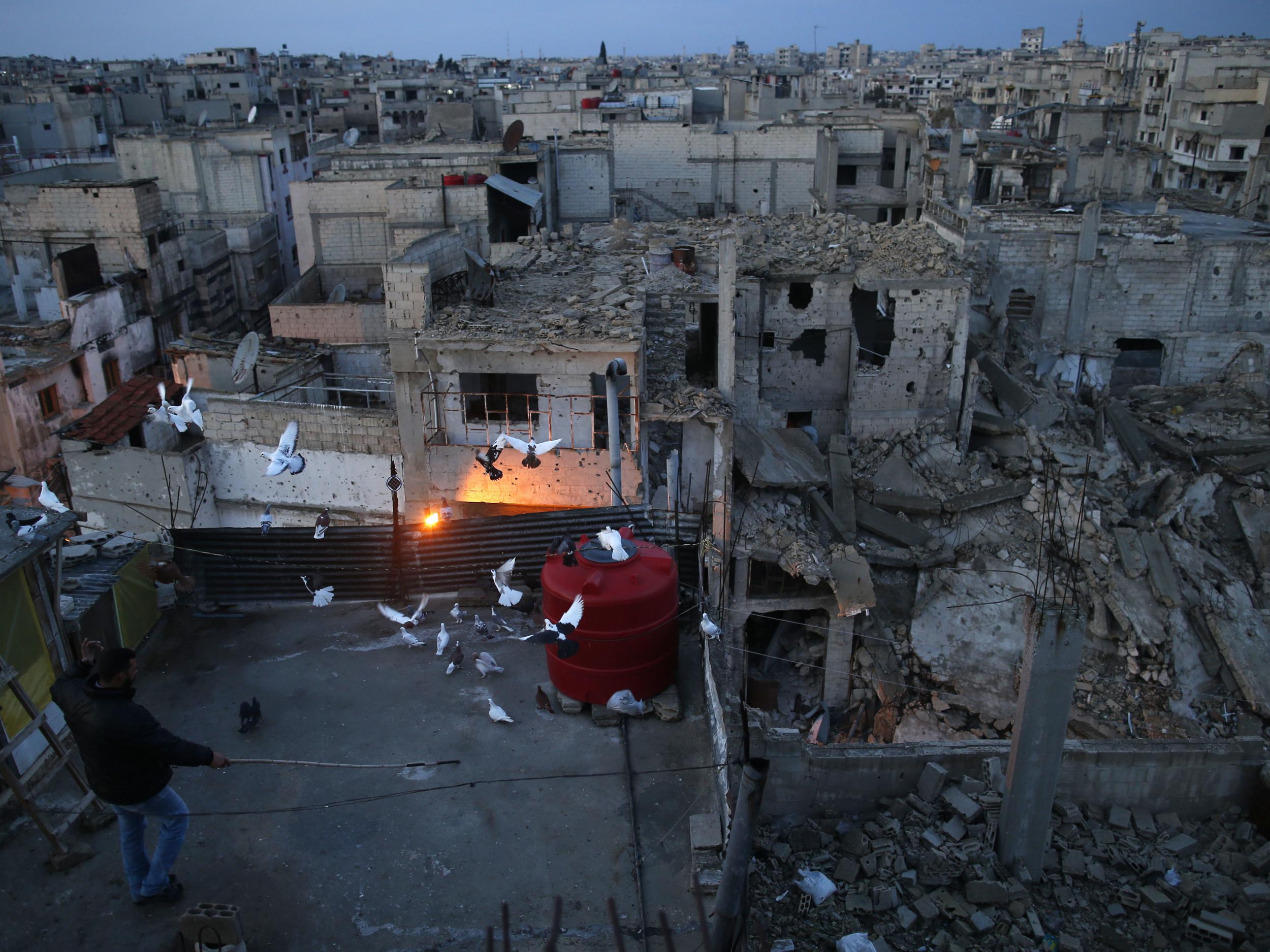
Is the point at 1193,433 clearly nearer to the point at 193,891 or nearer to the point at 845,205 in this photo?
the point at 845,205

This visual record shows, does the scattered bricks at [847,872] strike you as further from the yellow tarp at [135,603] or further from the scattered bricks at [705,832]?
the yellow tarp at [135,603]

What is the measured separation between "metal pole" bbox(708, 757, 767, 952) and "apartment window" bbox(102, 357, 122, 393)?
844 inches


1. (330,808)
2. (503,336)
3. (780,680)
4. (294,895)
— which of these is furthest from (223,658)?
(780,680)

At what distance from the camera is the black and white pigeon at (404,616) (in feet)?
29.3

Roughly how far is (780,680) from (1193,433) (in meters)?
12.1

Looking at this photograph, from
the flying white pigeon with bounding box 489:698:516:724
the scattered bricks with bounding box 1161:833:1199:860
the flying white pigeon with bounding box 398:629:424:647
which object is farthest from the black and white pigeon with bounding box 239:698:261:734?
the scattered bricks with bounding box 1161:833:1199:860

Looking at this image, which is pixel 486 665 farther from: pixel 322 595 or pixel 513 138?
pixel 513 138

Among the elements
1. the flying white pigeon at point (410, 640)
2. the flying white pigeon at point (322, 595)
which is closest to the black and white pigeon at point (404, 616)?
the flying white pigeon at point (410, 640)

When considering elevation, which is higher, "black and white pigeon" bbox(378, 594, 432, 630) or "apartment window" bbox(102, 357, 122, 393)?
"black and white pigeon" bbox(378, 594, 432, 630)

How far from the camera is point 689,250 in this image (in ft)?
56.2

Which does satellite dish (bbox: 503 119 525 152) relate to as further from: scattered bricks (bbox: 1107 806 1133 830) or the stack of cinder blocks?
the stack of cinder blocks

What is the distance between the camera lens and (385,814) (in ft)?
22.2

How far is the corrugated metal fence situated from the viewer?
9391mm

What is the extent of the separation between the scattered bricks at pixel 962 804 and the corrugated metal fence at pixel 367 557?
306 cm
